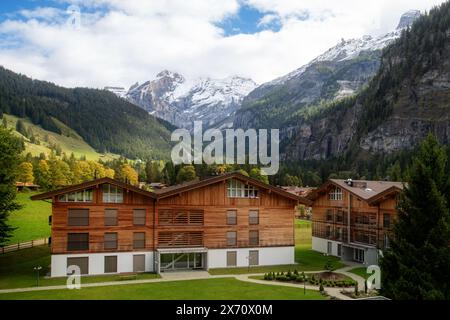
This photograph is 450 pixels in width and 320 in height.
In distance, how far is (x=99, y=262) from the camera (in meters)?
44.2

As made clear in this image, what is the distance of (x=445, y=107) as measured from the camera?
653 feet

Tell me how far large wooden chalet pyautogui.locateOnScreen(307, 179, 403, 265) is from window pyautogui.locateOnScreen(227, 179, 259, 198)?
13.3 metres

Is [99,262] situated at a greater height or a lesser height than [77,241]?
lesser

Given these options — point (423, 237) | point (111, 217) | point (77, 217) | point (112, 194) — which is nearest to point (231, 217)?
point (111, 217)

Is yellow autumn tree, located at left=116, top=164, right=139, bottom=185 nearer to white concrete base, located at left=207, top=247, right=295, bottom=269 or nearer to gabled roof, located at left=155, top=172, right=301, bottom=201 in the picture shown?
gabled roof, located at left=155, top=172, right=301, bottom=201

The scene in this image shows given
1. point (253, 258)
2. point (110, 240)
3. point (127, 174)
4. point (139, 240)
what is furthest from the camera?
point (127, 174)

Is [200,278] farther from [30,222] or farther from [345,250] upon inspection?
[30,222]

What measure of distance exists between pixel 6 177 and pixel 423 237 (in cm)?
4004

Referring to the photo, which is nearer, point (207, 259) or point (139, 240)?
point (139, 240)

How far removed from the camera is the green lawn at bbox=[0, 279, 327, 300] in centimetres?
3338

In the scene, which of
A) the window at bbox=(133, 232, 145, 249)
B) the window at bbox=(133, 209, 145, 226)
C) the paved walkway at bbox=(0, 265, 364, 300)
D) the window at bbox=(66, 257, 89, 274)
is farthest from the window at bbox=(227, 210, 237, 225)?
the window at bbox=(66, 257, 89, 274)
